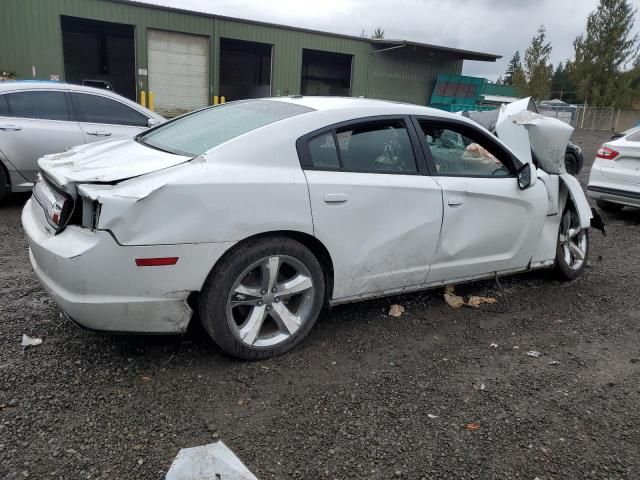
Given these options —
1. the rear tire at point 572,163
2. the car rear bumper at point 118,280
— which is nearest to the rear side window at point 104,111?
the car rear bumper at point 118,280

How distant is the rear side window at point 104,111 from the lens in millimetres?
6543

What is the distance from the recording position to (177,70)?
843 inches

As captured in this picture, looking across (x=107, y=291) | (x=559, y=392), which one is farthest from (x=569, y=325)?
(x=107, y=291)

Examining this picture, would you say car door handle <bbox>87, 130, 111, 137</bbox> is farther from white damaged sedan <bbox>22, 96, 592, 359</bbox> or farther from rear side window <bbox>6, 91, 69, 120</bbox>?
white damaged sedan <bbox>22, 96, 592, 359</bbox>

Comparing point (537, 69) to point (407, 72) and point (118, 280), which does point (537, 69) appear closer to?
point (407, 72)

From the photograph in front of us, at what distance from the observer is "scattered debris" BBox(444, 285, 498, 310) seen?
416cm

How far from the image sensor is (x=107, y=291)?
2.58 metres

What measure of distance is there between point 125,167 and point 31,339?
125cm

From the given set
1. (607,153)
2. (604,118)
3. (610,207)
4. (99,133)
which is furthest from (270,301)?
(604,118)

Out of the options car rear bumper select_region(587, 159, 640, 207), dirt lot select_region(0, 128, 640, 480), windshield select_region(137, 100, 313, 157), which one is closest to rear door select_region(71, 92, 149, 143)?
windshield select_region(137, 100, 313, 157)

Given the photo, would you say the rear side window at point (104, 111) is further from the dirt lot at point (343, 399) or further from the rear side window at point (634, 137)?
the rear side window at point (634, 137)

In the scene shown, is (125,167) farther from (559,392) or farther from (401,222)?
(559,392)

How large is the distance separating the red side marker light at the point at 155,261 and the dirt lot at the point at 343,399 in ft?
2.22

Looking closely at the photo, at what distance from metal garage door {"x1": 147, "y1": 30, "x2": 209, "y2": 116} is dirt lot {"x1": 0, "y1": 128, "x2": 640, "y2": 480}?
1910 cm
